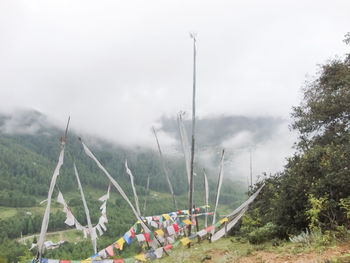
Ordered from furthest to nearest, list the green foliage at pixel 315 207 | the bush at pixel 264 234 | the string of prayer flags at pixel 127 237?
the string of prayer flags at pixel 127 237 < the bush at pixel 264 234 < the green foliage at pixel 315 207

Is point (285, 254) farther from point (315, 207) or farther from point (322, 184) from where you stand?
point (322, 184)

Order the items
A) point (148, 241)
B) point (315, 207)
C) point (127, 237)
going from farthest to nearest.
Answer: point (148, 241) → point (127, 237) → point (315, 207)

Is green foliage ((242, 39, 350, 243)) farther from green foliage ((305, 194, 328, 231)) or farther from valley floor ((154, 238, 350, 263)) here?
valley floor ((154, 238, 350, 263))

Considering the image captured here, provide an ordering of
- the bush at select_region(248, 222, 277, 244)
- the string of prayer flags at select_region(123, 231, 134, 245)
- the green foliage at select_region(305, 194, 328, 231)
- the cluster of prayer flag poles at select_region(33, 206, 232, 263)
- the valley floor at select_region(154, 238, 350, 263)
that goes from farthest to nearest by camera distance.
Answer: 1. the string of prayer flags at select_region(123, 231, 134, 245)
2. the bush at select_region(248, 222, 277, 244)
3. the cluster of prayer flag poles at select_region(33, 206, 232, 263)
4. the green foliage at select_region(305, 194, 328, 231)
5. the valley floor at select_region(154, 238, 350, 263)

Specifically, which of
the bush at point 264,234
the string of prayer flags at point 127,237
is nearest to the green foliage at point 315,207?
the bush at point 264,234

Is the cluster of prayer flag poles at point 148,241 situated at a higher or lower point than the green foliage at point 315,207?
lower

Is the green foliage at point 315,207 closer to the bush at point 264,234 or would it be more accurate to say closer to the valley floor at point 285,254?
the valley floor at point 285,254

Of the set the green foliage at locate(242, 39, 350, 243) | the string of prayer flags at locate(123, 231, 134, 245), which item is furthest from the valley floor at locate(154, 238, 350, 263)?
the string of prayer flags at locate(123, 231, 134, 245)

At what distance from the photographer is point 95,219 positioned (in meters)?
155

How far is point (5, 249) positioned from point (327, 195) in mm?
118376

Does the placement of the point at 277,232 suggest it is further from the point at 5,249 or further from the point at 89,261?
the point at 5,249

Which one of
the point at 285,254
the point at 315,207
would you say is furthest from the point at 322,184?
the point at 285,254

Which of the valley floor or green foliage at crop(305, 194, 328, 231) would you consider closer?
the valley floor

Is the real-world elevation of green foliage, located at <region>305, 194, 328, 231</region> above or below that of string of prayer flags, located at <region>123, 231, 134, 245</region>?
above
